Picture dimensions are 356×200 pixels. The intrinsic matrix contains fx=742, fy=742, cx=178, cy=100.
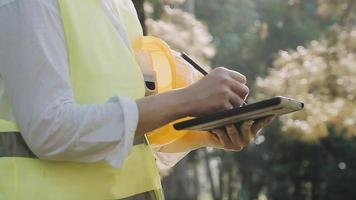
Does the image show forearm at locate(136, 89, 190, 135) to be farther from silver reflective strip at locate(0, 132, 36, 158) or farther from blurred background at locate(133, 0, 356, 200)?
blurred background at locate(133, 0, 356, 200)

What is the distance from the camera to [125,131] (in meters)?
1.08

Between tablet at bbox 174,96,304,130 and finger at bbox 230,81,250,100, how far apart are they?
0.04 metres

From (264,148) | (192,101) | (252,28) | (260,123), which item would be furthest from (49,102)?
(252,28)

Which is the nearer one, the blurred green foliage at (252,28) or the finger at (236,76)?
the finger at (236,76)

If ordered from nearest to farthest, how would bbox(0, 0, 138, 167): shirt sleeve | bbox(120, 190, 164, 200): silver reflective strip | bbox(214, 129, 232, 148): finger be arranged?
bbox(0, 0, 138, 167): shirt sleeve → bbox(120, 190, 164, 200): silver reflective strip → bbox(214, 129, 232, 148): finger

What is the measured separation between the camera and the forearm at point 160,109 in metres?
1.10

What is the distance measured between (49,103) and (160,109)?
17cm

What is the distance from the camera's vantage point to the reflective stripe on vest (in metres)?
1.10

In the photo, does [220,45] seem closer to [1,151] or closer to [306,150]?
[306,150]

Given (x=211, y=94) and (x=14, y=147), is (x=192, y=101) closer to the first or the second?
(x=211, y=94)

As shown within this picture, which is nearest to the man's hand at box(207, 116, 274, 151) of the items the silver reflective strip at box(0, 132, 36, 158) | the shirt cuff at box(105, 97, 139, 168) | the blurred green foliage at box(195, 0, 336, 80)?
the shirt cuff at box(105, 97, 139, 168)

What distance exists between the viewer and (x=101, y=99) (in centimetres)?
114

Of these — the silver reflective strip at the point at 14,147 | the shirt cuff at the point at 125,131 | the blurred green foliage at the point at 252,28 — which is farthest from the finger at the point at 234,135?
the blurred green foliage at the point at 252,28

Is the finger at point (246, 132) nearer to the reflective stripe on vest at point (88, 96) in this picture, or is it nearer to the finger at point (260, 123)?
the finger at point (260, 123)
